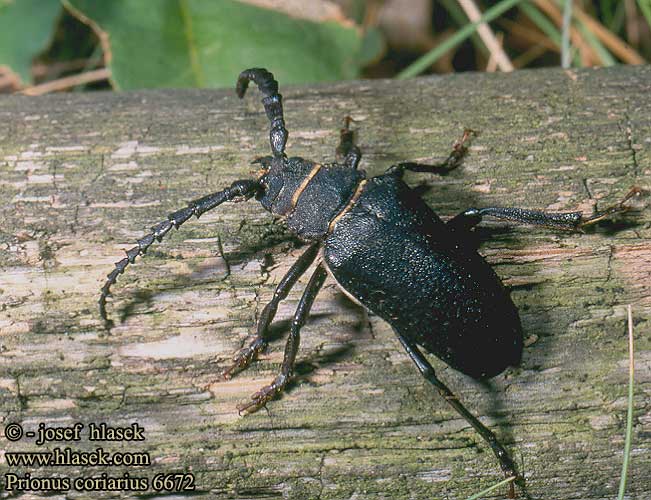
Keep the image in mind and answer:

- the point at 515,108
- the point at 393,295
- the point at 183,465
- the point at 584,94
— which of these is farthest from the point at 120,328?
the point at 584,94

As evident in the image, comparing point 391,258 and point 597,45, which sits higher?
point 597,45

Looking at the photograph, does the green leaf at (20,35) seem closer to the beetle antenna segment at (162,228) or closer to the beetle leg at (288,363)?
the beetle antenna segment at (162,228)

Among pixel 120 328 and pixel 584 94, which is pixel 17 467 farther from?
pixel 584 94

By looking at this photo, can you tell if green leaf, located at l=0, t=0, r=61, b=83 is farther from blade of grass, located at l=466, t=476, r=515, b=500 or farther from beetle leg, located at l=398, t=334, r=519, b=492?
blade of grass, located at l=466, t=476, r=515, b=500

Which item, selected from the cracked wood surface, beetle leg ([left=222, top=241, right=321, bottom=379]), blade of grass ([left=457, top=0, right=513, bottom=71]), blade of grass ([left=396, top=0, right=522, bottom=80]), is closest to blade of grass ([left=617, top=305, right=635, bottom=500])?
the cracked wood surface

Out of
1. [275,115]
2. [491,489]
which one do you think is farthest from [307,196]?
[491,489]

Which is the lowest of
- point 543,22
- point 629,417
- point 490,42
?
point 629,417

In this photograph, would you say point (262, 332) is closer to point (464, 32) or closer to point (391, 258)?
point (391, 258)
